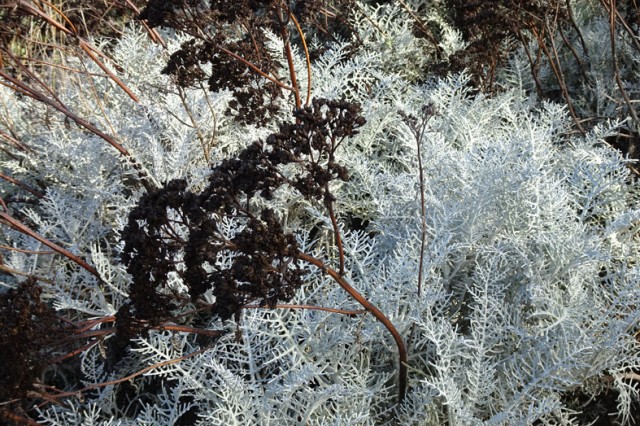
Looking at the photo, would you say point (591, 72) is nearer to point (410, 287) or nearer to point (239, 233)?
point (410, 287)

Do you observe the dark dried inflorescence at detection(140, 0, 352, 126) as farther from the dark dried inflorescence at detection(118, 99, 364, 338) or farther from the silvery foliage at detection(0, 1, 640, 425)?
the dark dried inflorescence at detection(118, 99, 364, 338)

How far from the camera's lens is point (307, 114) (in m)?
1.65

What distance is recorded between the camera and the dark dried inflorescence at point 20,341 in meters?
1.81

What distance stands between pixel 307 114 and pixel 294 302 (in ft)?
2.55

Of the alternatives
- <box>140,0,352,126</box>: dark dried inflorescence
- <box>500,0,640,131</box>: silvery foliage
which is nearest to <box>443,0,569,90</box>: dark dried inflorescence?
<box>500,0,640,131</box>: silvery foliage

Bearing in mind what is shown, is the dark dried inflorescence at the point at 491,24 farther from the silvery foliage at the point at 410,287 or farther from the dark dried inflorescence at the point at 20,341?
the dark dried inflorescence at the point at 20,341

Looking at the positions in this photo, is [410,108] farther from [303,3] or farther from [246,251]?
[246,251]

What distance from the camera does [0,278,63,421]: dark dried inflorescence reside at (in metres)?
1.81

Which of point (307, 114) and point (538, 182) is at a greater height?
point (307, 114)

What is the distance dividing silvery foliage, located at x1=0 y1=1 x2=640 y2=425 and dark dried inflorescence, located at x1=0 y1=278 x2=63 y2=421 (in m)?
0.28

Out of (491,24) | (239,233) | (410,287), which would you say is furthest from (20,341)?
(491,24)

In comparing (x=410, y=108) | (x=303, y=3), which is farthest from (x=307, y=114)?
(x=410, y=108)

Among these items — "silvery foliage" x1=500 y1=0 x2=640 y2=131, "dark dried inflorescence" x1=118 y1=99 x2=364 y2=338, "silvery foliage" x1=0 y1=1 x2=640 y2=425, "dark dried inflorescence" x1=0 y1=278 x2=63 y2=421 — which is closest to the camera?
"dark dried inflorescence" x1=118 y1=99 x2=364 y2=338

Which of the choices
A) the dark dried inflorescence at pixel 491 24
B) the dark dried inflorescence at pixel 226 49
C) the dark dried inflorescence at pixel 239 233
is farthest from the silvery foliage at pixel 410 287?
the dark dried inflorescence at pixel 239 233
